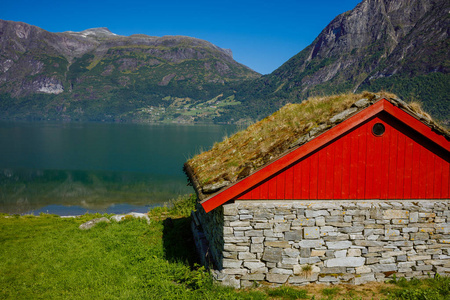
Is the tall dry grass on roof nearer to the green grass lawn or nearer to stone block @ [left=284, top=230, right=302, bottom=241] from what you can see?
stone block @ [left=284, top=230, right=302, bottom=241]

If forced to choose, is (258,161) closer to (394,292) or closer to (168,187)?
(394,292)

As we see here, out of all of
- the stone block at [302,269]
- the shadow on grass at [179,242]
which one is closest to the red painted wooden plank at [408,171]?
the stone block at [302,269]

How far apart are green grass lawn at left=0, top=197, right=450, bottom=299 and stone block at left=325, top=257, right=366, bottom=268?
2.23ft

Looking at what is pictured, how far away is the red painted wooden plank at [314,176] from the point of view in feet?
26.7

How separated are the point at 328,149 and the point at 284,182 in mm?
1445

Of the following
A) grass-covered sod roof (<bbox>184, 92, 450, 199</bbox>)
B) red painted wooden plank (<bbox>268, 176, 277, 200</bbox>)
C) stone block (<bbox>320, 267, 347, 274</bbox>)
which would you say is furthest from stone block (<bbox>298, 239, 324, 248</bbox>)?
grass-covered sod roof (<bbox>184, 92, 450, 199</bbox>)

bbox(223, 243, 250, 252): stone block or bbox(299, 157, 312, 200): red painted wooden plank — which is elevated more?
bbox(299, 157, 312, 200): red painted wooden plank

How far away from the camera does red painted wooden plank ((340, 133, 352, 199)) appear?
822 centimetres

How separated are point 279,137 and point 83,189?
3533 centimetres

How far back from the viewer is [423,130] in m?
8.12

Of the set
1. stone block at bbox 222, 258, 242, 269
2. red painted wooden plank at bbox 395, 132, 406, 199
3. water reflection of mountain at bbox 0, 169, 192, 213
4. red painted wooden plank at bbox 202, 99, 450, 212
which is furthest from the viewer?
water reflection of mountain at bbox 0, 169, 192, 213

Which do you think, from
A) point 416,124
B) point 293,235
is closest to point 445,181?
point 416,124

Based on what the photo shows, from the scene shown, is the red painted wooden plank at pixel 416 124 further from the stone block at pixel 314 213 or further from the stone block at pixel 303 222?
the stone block at pixel 303 222

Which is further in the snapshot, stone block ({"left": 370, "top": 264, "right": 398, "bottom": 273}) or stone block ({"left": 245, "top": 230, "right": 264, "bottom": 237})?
stone block ({"left": 370, "top": 264, "right": 398, "bottom": 273})
